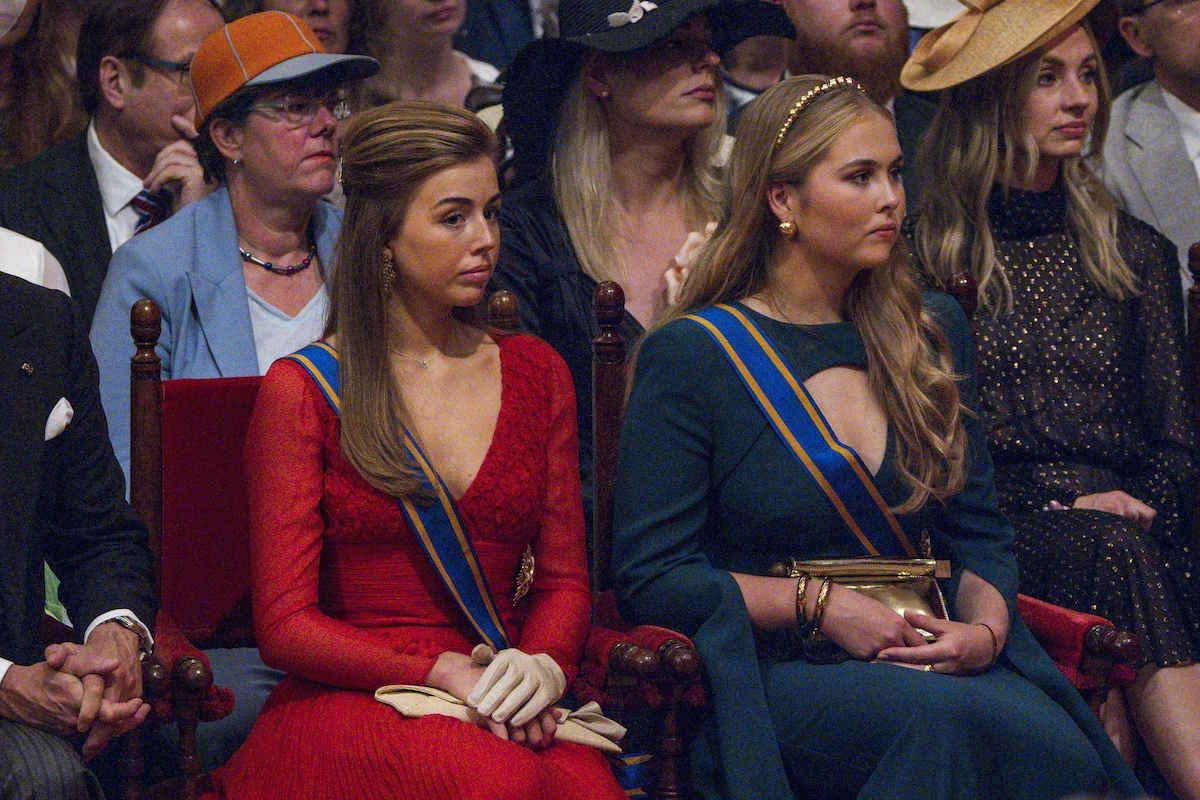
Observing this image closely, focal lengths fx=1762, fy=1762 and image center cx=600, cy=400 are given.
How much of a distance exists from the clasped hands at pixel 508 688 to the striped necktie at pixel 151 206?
6.30ft

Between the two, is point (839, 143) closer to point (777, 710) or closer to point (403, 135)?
point (403, 135)

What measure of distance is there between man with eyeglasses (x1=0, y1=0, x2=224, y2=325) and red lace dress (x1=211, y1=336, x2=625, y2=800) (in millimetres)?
1501

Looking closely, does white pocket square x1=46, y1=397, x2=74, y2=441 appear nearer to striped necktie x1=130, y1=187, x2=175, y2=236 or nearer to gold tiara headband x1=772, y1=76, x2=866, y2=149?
gold tiara headband x1=772, y1=76, x2=866, y2=149

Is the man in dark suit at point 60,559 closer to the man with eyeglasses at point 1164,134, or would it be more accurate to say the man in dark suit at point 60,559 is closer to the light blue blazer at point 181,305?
the light blue blazer at point 181,305

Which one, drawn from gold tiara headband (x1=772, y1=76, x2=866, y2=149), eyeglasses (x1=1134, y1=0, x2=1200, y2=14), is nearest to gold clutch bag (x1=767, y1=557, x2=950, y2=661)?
gold tiara headband (x1=772, y1=76, x2=866, y2=149)

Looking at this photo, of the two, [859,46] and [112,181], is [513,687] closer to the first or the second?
[112,181]

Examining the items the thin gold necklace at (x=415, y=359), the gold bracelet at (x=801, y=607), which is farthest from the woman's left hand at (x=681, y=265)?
the gold bracelet at (x=801, y=607)

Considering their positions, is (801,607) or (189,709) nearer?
(189,709)

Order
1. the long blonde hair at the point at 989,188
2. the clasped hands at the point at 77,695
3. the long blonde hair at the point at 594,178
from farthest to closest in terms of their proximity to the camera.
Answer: the long blonde hair at the point at 989,188 → the long blonde hair at the point at 594,178 → the clasped hands at the point at 77,695

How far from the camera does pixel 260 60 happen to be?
3969 millimetres

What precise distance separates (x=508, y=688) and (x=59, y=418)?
871 mm

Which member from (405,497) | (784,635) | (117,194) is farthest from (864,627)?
(117,194)

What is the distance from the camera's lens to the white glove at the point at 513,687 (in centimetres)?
277

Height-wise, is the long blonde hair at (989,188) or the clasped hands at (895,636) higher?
the long blonde hair at (989,188)
